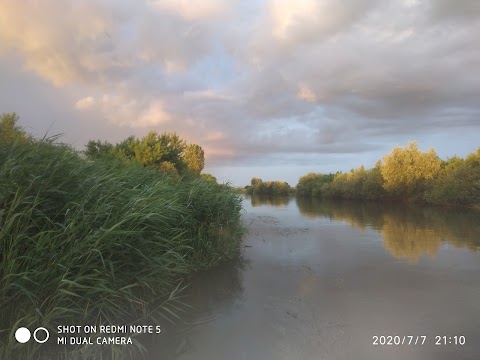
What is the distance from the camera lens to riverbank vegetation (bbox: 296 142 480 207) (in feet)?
98.1

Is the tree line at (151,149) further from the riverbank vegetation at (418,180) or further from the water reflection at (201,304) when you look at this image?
the riverbank vegetation at (418,180)

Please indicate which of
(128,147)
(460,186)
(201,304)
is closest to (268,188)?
(460,186)

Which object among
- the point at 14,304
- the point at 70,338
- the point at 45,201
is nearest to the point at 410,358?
the point at 70,338

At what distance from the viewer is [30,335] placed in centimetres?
359

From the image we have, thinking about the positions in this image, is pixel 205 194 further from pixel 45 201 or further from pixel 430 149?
pixel 430 149

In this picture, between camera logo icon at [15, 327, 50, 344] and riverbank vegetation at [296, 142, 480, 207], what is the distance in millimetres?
32450

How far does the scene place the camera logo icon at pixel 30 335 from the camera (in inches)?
136

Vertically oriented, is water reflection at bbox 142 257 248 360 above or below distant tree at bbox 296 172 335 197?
below

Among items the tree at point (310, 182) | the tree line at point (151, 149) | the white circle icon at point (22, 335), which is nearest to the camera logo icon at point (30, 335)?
the white circle icon at point (22, 335)

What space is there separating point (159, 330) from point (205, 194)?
5.04 meters

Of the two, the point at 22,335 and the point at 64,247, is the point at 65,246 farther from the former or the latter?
the point at 22,335

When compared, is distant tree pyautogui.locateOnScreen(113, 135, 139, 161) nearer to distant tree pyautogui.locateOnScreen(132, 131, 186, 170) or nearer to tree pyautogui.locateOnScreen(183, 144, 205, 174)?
distant tree pyautogui.locateOnScreen(132, 131, 186, 170)

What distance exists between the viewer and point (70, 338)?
13.1ft

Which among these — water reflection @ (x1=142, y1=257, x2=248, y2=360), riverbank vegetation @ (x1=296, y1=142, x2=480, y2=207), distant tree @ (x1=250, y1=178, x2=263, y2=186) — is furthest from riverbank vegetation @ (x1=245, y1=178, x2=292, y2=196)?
water reflection @ (x1=142, y1=257, x2=248, y2=360)
